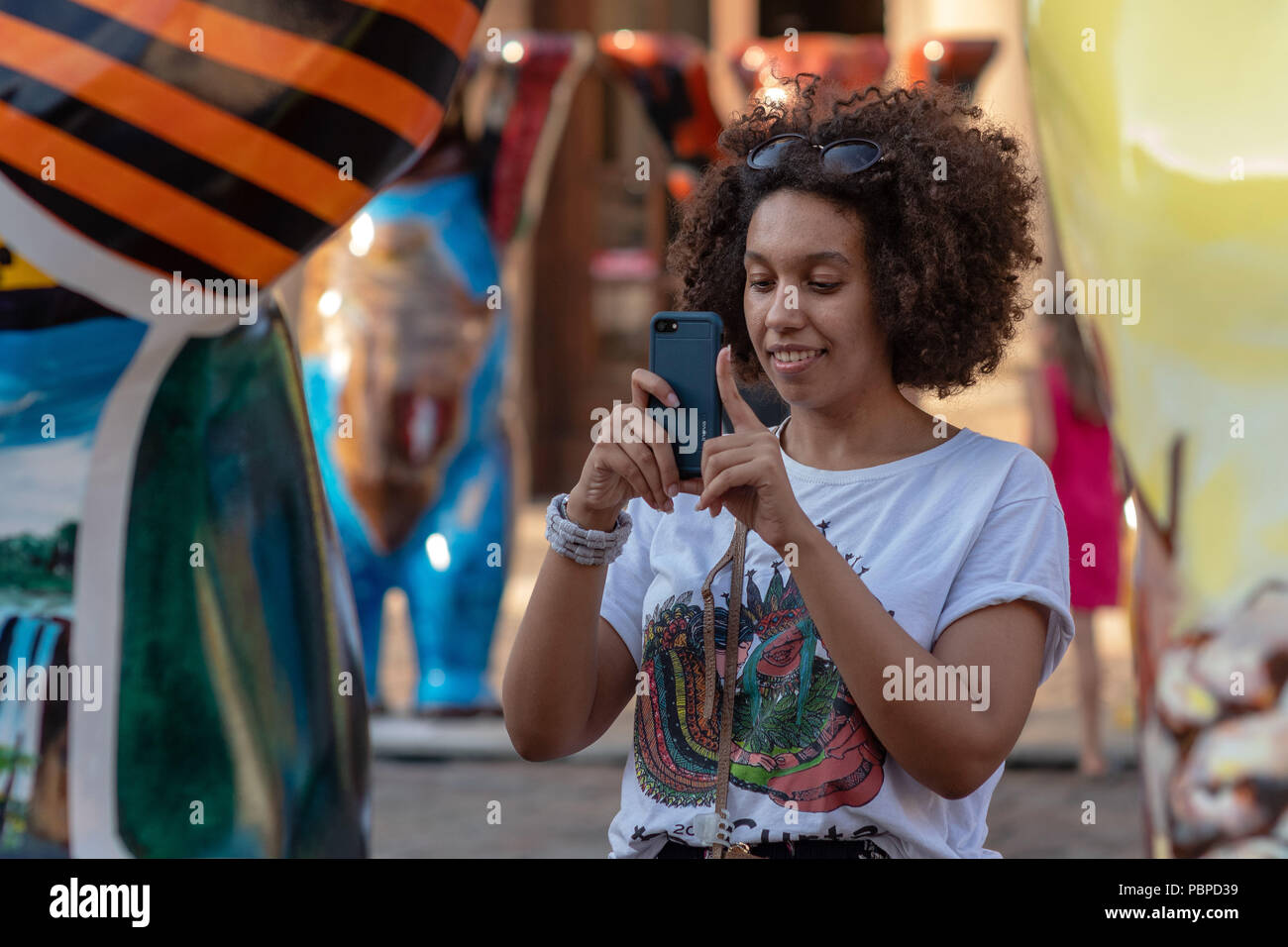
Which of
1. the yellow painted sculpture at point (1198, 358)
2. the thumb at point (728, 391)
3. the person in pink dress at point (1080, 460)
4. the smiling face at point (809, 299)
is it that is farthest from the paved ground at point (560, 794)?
the thumb at point (728, 391)

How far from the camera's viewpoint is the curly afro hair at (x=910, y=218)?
146cm

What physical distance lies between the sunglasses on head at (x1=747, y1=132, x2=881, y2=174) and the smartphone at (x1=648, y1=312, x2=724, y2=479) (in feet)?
0.57

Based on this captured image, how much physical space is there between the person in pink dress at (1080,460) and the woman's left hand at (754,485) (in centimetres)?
354

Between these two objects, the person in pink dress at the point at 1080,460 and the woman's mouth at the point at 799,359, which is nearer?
the woman's mouth at the point at 799,359

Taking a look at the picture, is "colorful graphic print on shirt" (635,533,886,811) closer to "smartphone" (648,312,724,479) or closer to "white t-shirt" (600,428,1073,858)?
"white t-shirt" (600,428,1073,858)

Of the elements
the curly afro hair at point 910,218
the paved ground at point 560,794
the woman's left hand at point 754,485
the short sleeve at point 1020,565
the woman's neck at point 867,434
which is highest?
the curly afro hair at point 910,218

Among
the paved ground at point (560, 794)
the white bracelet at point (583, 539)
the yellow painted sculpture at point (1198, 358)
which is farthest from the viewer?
the paved ground at point (560, 794)

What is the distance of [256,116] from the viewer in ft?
5.98

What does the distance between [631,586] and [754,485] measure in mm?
259

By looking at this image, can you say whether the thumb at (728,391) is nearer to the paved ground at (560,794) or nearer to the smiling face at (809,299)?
the smiling face at (809,299)

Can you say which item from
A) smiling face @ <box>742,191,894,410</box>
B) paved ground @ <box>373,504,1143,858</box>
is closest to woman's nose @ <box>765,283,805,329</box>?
smiling face @ <box>742,191,894,410</box>
